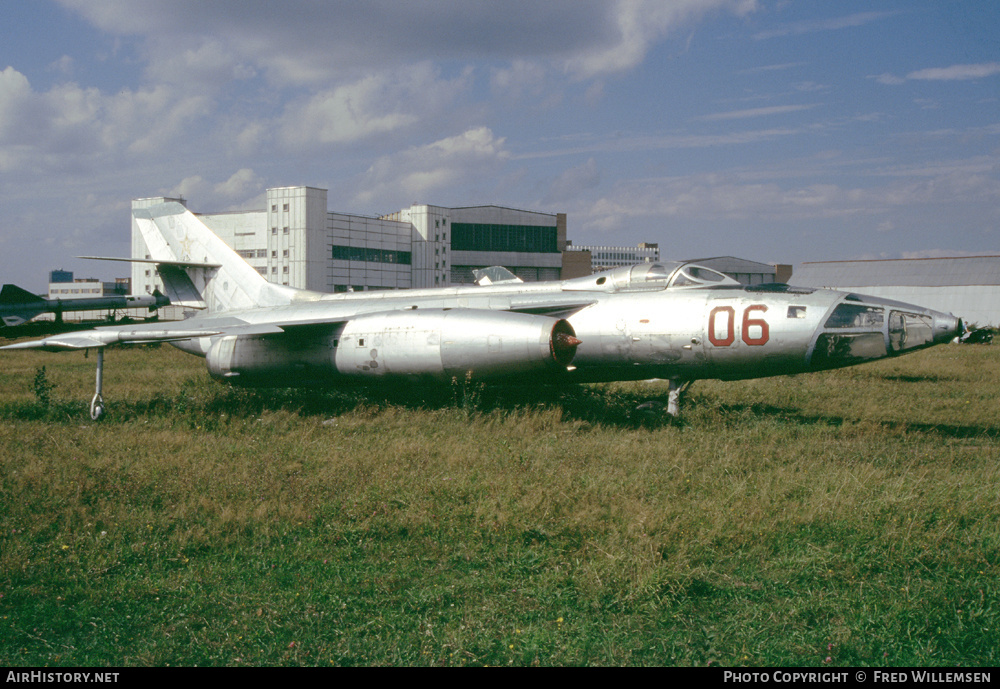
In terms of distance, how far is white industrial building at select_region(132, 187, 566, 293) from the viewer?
6291 cm

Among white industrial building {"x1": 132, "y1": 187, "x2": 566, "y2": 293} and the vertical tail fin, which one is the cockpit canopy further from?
white industrial building {"x1": 132, "y1": 187, "x2": 566, "y2": 293}

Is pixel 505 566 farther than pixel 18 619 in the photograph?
Yes

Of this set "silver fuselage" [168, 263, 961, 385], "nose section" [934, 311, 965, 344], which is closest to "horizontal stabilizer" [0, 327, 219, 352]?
"silver fuselage" [168, 263, 961, 385]

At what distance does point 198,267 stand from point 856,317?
1453 centimetres

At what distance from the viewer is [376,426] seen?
12219mm

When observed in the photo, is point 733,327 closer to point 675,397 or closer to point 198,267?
point 675,397

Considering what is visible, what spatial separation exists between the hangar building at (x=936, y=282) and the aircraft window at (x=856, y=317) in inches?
2654

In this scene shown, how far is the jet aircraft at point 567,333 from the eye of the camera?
11125mm

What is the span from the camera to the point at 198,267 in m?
17.5

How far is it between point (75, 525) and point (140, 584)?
1.90m

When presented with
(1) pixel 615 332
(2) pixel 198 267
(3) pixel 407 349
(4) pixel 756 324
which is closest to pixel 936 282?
(4) pixel 756 324

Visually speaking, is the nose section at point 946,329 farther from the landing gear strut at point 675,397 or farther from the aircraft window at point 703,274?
the landing gear strut at point 675,397
